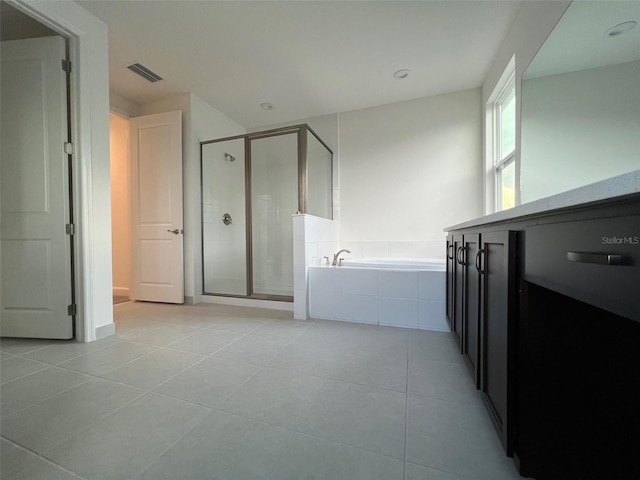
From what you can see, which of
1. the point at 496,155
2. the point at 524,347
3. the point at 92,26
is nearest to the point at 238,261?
the point at 92,26

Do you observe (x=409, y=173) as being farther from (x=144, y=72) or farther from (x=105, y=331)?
(x=105, y=331)

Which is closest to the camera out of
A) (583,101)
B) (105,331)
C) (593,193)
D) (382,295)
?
(593,193)

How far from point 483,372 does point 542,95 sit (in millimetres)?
1976

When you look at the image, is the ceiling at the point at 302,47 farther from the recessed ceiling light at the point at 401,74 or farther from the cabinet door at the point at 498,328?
the cabinet door at the point at 498,328

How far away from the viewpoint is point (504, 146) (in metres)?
2.60

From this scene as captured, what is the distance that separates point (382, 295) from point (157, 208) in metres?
2.86

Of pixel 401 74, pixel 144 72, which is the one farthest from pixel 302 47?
pixel 144 72

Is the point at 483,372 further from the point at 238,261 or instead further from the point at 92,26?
the point at 92,26

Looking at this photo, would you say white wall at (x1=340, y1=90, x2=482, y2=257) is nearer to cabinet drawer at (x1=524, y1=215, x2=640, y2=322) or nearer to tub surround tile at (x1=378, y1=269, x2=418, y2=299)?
tub surround tile at (x1=378, y1=269, x2=418, y2=299)

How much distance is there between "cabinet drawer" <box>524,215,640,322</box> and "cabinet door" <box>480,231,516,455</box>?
0.58 feet

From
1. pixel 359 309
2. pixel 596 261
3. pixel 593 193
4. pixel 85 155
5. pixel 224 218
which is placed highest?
pixel 85 155

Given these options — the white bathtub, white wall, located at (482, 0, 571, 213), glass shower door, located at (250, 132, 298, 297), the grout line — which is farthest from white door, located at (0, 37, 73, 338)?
white wall, located at (482, 0, 571, 213)

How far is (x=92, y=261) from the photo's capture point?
195 centimetres

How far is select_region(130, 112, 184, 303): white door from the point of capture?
2998mm
